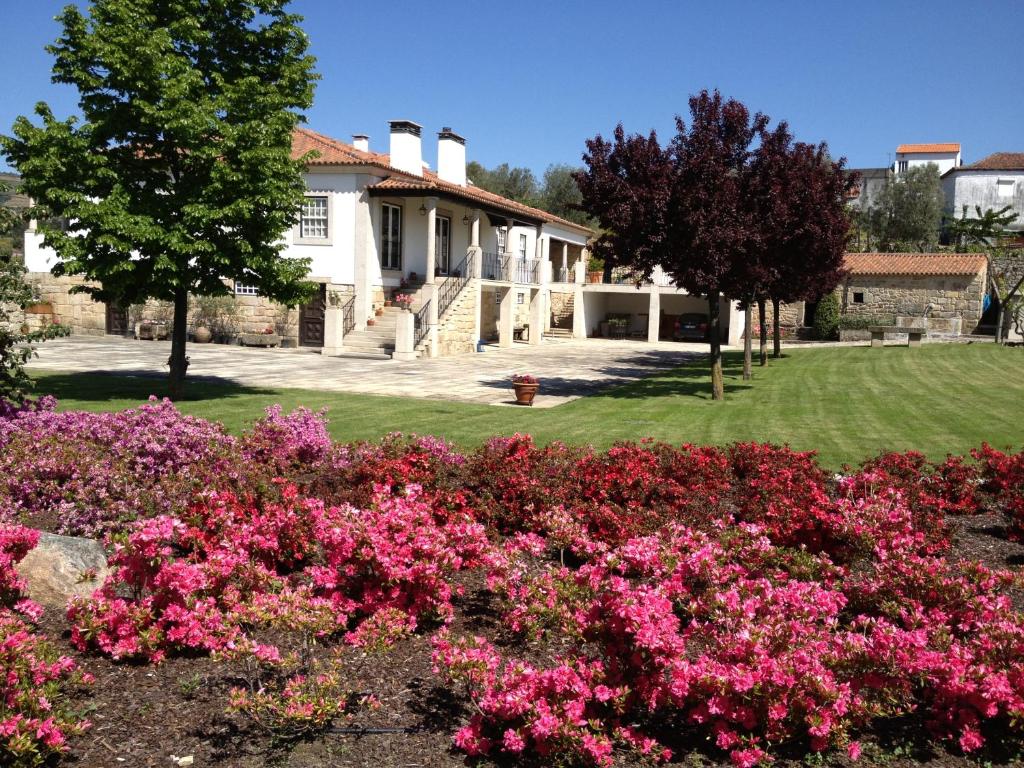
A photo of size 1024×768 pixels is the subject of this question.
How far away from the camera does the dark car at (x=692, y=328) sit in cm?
4103

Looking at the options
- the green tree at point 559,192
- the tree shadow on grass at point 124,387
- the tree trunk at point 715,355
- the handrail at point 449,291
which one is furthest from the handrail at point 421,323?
the green tree at point 559,192

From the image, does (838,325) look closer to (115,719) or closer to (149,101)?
(149,101)

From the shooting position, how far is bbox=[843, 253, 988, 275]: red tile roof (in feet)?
128

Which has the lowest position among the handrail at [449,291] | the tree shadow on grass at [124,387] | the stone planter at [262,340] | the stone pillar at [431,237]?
the tree shadow on grass at [124,387]

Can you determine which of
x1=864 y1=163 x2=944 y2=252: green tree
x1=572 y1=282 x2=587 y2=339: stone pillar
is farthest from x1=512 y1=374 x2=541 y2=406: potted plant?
x1=864 y1=163 x2=944 y2=252: green tree

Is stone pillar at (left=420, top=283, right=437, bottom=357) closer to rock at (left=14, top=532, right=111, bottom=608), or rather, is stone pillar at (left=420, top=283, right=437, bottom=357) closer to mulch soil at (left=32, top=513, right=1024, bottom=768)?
rock at (left=14, top=532, right=111, bottom=608)

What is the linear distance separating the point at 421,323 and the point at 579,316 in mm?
16473

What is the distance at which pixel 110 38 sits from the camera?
44.5 ft

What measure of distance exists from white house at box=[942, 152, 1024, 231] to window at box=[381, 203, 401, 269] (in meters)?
53.3

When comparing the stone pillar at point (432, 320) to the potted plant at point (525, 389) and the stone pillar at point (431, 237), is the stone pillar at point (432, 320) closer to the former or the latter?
the stone pillar at point (431, 237)

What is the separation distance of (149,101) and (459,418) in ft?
24.1

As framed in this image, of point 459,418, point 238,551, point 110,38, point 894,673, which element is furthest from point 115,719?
point 110,38

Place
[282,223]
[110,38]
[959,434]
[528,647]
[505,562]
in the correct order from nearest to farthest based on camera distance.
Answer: [528,647]
[505,562]
[959,434]
[110,38]
[282,223]

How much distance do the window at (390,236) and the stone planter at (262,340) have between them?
4527mm
